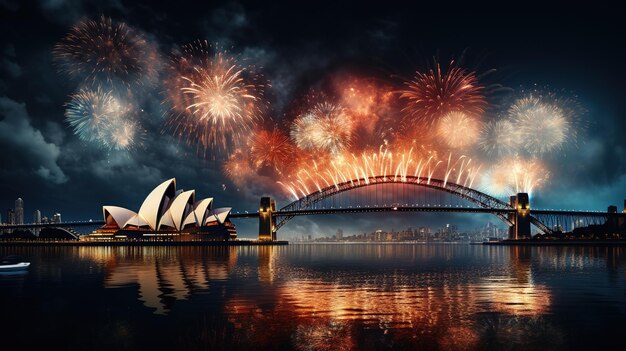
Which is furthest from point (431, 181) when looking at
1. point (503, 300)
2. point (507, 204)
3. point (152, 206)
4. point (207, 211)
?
point (503, 300)

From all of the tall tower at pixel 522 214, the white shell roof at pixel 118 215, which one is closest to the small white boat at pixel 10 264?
the white shell roof at pixel 118 215

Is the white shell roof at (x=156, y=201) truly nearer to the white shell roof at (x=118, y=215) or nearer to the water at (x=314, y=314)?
the white shell roof at (x=118, y=215)

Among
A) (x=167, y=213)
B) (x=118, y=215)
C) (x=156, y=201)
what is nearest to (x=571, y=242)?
(x=167, y=213)

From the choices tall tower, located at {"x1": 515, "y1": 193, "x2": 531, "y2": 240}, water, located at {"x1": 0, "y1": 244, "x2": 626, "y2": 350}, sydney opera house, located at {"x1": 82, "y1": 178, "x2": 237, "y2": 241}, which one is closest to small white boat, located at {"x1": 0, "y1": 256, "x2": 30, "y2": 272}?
water, located at {"x1": 0, "y1": 244, "x2": 626, "y2": 350}

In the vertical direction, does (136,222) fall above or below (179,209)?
below

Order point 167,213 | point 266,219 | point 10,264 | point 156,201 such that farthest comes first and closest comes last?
point 266,219
point 167,213
point 156,201
point 10,264

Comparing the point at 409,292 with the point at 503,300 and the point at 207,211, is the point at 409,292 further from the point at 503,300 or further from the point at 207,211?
the point at 207,211

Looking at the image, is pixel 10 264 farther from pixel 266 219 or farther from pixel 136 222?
pixel 266 219
